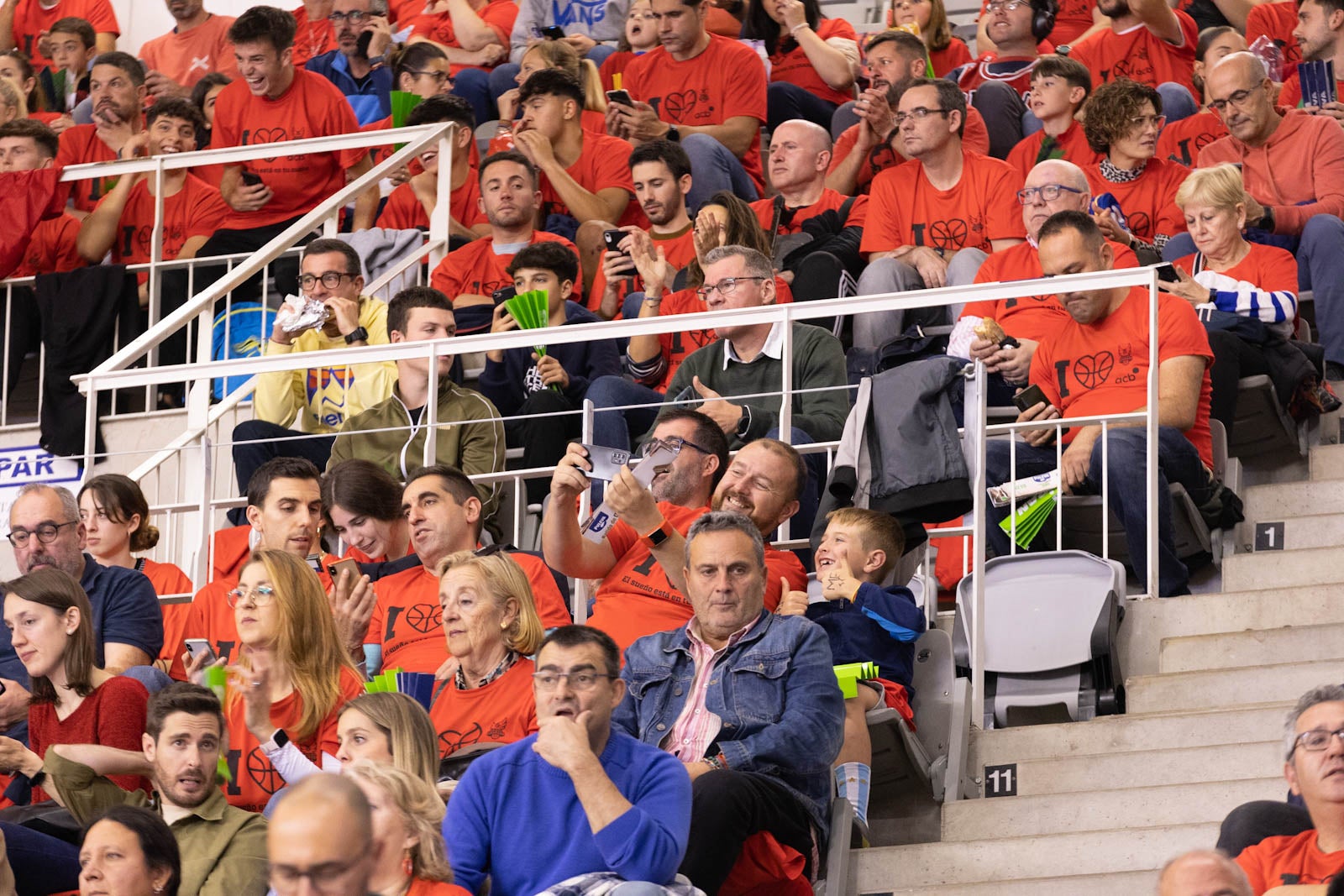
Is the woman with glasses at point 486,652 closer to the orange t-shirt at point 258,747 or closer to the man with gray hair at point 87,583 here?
the orange t-shirt at point 258,747

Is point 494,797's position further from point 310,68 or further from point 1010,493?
point 310,68

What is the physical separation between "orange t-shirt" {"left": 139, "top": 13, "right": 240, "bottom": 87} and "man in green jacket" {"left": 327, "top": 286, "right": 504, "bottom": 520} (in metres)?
4.25

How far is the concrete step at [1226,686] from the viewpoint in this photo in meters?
5.96

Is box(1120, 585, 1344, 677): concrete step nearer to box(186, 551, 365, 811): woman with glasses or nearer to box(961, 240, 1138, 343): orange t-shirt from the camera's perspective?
box(961, 240, 1138, 343): orange t-shirt

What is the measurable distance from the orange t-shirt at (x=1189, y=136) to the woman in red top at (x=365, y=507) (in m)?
3.58

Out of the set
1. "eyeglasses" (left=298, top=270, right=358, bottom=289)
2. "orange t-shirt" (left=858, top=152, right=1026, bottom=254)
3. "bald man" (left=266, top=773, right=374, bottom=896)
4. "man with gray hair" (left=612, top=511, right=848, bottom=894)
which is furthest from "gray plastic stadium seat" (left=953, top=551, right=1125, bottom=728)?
"bald man" (left=266, top=773, right=374, bottom=896)

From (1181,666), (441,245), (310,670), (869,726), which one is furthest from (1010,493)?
(441,245)

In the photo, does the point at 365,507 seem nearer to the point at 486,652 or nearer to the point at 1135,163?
the point at 486,652

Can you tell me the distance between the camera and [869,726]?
5.76m

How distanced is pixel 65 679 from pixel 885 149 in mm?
4576

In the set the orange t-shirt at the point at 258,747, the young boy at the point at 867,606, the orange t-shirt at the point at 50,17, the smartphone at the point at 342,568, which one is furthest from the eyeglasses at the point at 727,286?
the orange t-shirt at the point at 50,17

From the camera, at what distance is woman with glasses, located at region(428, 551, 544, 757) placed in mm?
5625

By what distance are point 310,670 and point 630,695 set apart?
77cm

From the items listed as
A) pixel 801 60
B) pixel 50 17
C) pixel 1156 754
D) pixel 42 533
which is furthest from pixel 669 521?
pixel 50 17
